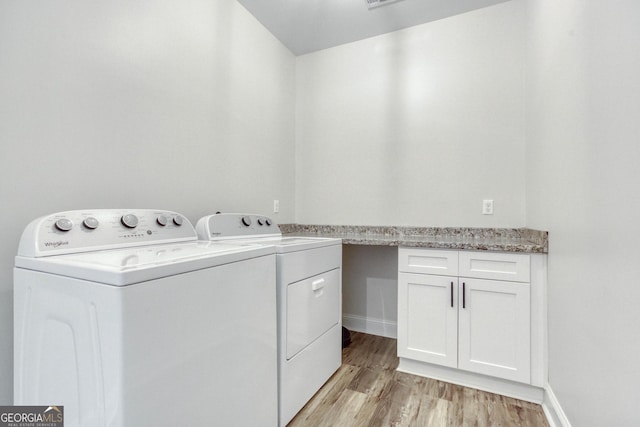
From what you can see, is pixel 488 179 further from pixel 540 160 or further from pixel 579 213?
pixel 579 213

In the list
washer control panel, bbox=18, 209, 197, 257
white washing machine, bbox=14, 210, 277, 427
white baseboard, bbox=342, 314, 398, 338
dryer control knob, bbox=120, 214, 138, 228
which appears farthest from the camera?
white baseboard, bbox=342, 314, 398, 338

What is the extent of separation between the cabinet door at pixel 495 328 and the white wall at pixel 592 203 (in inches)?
5.2

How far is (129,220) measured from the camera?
4.07 feet

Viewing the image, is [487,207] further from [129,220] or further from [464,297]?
[129,220]

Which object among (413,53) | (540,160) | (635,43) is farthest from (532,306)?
(413,53)

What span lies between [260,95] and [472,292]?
207 cm

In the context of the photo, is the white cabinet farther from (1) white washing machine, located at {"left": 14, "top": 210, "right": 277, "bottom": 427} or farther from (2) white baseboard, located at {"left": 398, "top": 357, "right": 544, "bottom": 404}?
(1) white washing machine, located at {"left": 14, "top": 210, "right": 277, "bottom": 427}

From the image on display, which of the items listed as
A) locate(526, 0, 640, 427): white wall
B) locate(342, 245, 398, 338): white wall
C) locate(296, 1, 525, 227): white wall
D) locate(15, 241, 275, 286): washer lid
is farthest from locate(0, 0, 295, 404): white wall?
locate(526, 0, 640, 427): white wall

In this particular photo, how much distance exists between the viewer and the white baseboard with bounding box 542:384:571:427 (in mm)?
1264

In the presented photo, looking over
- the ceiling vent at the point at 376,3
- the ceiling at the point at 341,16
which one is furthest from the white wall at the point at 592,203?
the ceiling vent at the point at 376,3

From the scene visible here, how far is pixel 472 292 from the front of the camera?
5.56 feet

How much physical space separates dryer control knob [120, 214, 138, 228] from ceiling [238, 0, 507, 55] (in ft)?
5.78

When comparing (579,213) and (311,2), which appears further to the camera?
(311,2)

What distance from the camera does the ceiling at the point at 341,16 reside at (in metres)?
2.11
